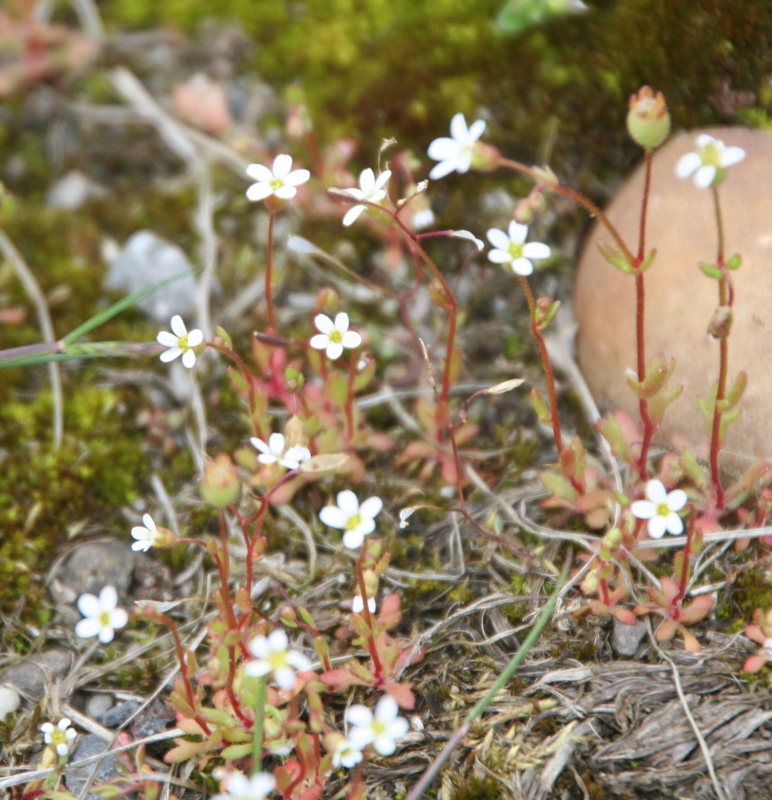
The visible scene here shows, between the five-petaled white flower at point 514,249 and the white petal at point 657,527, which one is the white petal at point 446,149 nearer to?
the five-petaled white flower at point 514,249

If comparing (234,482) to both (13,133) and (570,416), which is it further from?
(13,133)

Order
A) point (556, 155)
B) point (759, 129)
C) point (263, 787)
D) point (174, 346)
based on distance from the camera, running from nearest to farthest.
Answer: point (263, 787), point (174, 346), point (759, 129), point (556, 155)

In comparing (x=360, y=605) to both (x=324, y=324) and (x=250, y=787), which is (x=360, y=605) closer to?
(x=250, y=787)

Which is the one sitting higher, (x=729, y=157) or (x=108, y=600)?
(x=729, y=157)

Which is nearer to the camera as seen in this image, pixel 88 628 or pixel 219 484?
pixel 219 484

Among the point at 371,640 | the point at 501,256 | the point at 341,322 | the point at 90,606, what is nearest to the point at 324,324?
the point at 341,322

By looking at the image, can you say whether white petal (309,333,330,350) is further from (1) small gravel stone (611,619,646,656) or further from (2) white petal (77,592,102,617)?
(1) small gravel stone (611,619,646,656)

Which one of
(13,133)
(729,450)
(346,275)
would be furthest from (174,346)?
(13,133)
